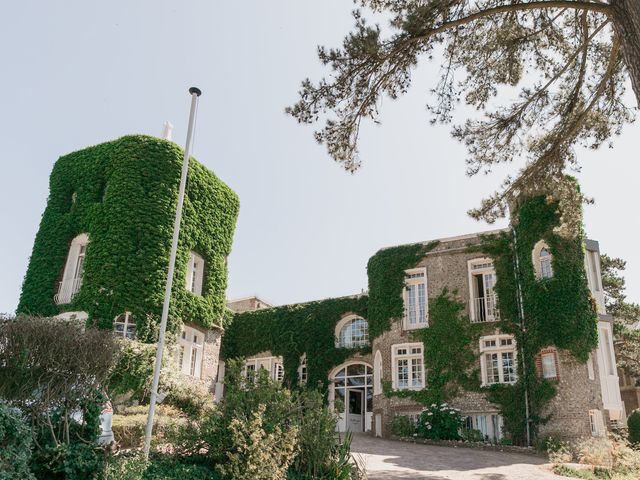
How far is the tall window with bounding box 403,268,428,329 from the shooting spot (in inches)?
922

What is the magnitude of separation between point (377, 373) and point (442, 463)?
30.9ft

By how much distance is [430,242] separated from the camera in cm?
2397

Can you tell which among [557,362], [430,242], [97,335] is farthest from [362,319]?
[97,335]

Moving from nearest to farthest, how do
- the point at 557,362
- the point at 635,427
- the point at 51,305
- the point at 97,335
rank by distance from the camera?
the point at 97,335
the point at 557,362
the point at 51,305
the point at 635,427

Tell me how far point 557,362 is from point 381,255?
8.30 meters

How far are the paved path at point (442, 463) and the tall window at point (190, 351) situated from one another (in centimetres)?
852

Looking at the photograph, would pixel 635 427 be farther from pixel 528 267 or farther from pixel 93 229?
pixel 93 229

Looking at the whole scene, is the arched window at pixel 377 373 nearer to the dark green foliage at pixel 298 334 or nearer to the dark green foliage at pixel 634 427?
the dark green foliage at pixel 298 334

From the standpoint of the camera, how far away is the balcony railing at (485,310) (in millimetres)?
22000

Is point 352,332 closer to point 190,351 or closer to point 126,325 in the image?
point 190,351

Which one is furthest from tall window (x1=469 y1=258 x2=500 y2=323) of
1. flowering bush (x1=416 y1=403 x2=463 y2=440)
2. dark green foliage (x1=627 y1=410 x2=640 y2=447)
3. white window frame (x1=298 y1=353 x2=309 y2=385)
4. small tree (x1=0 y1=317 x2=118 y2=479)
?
small tree (x1=0 y1=317 x2=118 y2=479)

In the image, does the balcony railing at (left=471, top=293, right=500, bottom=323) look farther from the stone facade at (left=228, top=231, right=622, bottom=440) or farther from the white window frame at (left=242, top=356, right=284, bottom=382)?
the white window frame at (left=242, top=356, right=284, bottom=382)

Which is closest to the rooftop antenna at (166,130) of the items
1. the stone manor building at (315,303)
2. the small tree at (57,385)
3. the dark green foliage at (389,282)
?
the stone manor building at (315,303)

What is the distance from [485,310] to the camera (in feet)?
73.3
